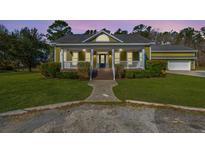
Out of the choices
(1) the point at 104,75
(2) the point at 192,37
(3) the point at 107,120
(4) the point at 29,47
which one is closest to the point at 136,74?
(1) the point at 104,75

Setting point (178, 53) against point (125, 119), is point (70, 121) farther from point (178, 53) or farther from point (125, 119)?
point (178, 53)

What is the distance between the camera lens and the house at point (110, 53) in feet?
70.9

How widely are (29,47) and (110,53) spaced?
58.8 ft

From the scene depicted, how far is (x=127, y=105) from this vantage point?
27.4 feet

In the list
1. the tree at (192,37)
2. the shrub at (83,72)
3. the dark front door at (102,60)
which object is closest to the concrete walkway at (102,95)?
the shrub at (83,72)

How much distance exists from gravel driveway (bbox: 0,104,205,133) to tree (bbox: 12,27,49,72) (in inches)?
1251

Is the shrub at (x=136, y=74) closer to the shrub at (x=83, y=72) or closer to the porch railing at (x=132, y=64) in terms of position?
the porch railing at (x=132, y=64)

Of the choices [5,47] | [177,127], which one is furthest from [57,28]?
[177,127]

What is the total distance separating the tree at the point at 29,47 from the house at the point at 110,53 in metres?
11.7

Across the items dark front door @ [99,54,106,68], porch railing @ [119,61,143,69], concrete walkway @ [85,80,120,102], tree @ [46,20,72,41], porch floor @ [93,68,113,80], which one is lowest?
concrete walkway @ [85,80,120,102]

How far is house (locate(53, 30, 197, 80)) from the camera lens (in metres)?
21.6

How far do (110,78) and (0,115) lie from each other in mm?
12797

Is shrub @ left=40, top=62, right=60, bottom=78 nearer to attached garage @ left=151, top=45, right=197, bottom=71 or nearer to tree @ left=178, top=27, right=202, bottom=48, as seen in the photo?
attached garage @ left=151, top=45, right=197, bottom=71

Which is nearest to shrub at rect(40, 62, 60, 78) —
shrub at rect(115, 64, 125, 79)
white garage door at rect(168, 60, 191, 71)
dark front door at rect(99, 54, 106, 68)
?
shrub at rect(115, 64, 125, 79)
